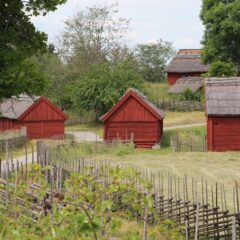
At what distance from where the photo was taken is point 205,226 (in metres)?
11.8

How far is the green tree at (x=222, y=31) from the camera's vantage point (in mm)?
48219

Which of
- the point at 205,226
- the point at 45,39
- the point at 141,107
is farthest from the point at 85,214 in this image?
the point at 141,107

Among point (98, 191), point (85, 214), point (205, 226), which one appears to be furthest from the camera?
point (205, 226)

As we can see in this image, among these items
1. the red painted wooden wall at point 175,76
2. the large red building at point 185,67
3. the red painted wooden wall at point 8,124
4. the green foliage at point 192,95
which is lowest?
the red painted wooden wall at point 8,124

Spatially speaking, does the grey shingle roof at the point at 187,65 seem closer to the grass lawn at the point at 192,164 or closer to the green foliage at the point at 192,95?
the green foliage at the point at 192,95

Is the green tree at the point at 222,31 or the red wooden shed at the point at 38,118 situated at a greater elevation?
the green tree at the point at 222,31

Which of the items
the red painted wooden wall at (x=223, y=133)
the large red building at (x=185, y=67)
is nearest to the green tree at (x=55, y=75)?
the large red building at (x=185, y=67)

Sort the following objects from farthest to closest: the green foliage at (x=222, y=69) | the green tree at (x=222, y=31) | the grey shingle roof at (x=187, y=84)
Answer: the grey shingle roof at (x=187, y=84) < the green tree at (x=222, y=31) < the green foliage at (x=222, y=69)

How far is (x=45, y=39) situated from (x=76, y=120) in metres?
39.5

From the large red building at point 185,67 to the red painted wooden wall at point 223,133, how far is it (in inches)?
1239

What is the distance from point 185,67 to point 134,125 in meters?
29.0

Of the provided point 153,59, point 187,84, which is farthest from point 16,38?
point 153,59

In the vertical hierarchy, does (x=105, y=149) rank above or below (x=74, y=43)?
below

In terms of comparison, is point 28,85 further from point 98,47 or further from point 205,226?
point 98,47
